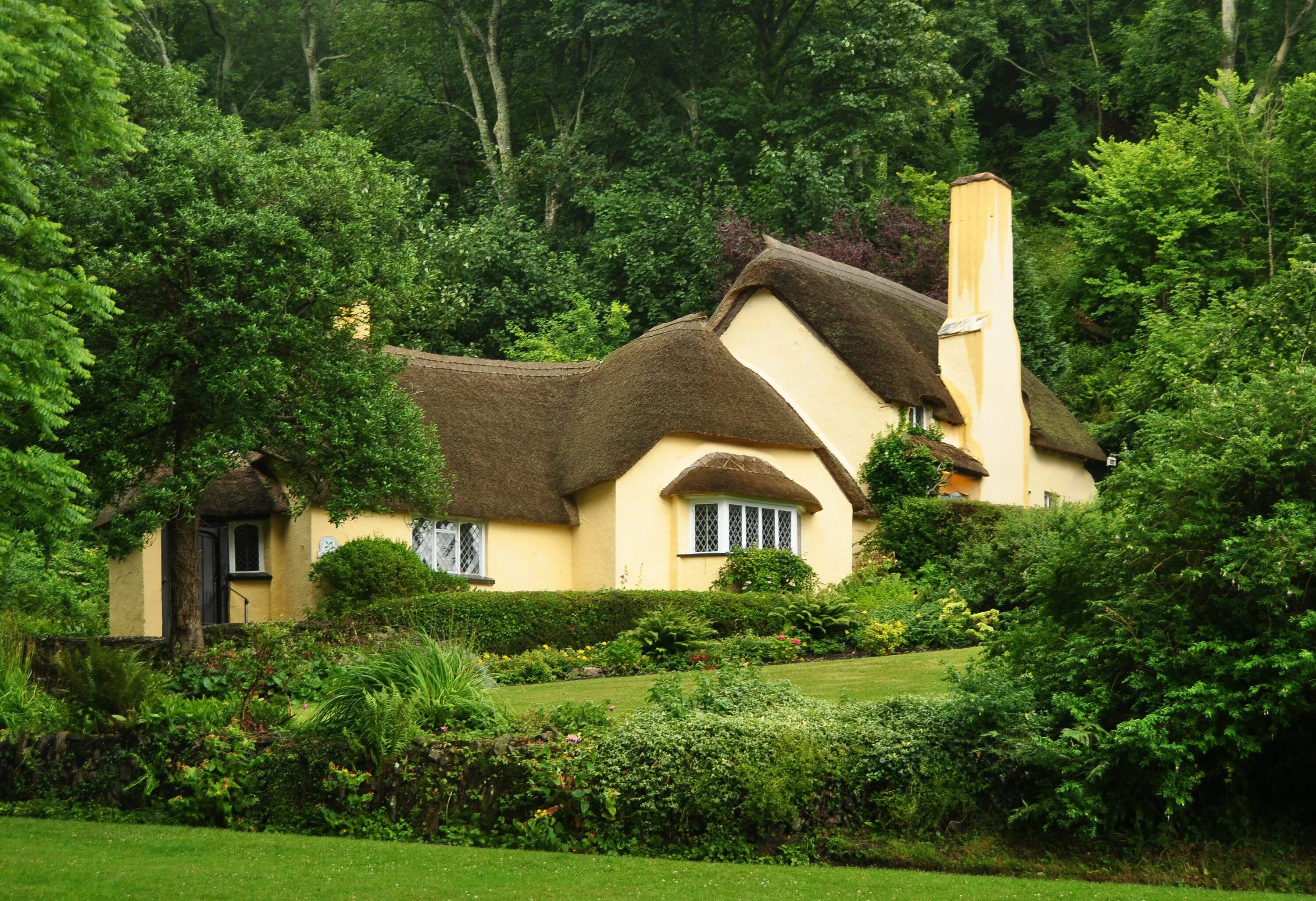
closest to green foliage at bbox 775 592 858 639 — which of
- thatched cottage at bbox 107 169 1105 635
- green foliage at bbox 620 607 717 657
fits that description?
green foliage at bbox 620 607 717 657

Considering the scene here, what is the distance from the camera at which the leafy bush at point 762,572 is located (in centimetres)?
2550

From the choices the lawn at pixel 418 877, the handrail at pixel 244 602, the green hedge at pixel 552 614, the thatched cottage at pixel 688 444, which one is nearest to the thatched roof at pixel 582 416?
the thatched cottage at pixel 688 444

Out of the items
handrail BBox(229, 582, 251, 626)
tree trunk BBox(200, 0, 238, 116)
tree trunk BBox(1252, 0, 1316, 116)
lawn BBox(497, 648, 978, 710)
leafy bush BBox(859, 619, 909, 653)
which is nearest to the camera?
lawn BBox(497, 648, 978, 710)

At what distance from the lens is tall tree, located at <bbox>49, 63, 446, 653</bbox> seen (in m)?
17.9

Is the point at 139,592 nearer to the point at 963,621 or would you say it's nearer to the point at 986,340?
the point at 963,621

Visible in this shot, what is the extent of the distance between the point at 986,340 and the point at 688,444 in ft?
29.1

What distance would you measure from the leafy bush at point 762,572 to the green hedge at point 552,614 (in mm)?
1775

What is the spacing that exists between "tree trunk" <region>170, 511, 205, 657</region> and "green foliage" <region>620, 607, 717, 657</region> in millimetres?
6111

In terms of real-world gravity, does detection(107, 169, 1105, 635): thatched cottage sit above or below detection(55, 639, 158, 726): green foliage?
above

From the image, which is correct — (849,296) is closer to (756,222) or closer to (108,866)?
(756,222)

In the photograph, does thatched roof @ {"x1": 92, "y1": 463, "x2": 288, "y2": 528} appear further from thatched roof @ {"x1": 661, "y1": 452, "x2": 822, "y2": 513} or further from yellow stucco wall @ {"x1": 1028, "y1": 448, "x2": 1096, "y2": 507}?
yellow stucco wall @ {"x1": 1028, "y1": 448, "x2": 1096, "y2": 507}

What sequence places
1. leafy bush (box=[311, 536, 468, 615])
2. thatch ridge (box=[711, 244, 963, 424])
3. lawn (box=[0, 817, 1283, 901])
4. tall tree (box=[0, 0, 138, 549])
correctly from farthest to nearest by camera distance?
thatch ridge (box=[711, 244, 963, 424]) → leafy bush (box=[311, 536, 468, 615]) → tall tree (box=[0, 0, 138, 549]) → lawn (box=[0, 817, 1283, 901])

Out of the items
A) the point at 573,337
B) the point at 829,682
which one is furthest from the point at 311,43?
the point at 829,682

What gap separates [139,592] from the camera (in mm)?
24719
